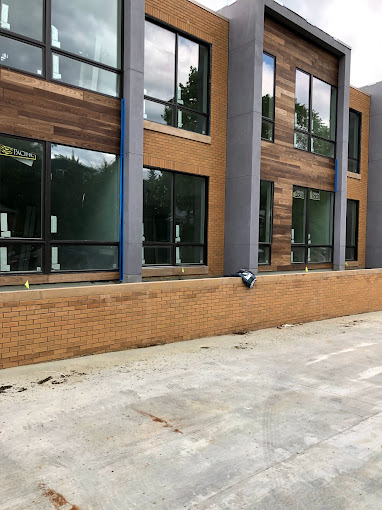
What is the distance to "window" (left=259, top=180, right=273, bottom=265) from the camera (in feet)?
39.2

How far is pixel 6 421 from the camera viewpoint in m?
4.23

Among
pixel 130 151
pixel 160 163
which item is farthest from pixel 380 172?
pixel 130 151

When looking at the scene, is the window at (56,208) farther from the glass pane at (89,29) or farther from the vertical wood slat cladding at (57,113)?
the glass pane at (89,29)

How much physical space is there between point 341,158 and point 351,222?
3261mm

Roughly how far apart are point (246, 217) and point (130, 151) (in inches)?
145

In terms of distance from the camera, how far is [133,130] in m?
8.87

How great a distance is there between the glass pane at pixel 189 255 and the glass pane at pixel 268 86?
4.53 m

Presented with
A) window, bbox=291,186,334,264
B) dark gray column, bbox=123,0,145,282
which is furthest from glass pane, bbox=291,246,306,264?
dark gray column, bbox=123,0,145,282

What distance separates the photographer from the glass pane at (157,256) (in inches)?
385

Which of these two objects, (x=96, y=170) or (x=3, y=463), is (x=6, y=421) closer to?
(x=3, y=463)

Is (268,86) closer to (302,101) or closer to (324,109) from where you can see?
(302,101)

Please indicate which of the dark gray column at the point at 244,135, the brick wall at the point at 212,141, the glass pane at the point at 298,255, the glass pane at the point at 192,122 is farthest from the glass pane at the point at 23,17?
the glass pane at the point at 298,255

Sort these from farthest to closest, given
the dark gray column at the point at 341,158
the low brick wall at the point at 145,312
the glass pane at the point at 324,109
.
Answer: the dark gray column at the point at 341,158
the glass pane at the point at 324,109
the low brick wall at the point at 145,312

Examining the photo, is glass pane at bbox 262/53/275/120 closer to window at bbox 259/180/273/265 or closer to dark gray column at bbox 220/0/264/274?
→ dark gray column at bbox 220/0/264/274
